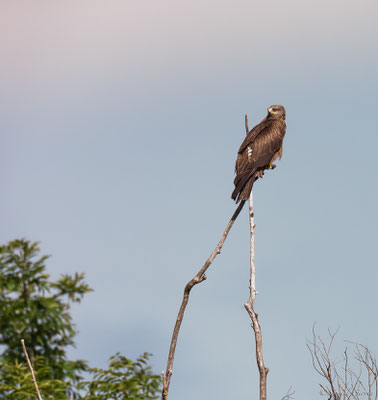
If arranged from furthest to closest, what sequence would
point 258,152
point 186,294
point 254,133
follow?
point 254,133
point 258,152
point 186,294

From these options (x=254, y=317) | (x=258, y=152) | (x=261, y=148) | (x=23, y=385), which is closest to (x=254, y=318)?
(x=254, y=317)

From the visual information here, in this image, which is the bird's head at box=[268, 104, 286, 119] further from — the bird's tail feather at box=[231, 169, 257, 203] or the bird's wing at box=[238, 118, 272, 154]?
the bird's tail feather at box=[231, 169, 257, 203]

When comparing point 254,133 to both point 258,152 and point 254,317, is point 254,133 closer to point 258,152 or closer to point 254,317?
point 258,152

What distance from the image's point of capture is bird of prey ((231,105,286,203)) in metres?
11.1

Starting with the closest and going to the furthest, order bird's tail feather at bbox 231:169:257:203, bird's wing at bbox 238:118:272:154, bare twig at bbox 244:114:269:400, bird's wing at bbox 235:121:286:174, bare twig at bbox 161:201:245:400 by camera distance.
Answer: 1. bare twig at bbox 161:201:245:400
2. bare twig at bbox 244:114:269:400
3. bird's tail feather at bbox 231:169:257:203
4. bird's wing at bbox 235:121:286:174
5. bird's wing at bbox 238:118:272:154

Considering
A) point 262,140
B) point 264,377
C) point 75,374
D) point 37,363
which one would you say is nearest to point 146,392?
point 37,363

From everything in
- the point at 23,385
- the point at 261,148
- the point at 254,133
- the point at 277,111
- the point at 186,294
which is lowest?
the point at 186,294

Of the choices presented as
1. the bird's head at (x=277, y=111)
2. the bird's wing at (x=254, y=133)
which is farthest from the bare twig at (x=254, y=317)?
the bird's head at (x=277, y=111)

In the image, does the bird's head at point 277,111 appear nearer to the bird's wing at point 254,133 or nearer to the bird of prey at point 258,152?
the bird of prey at point 258,152

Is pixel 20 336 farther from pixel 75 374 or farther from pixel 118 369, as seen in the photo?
pixel 118 369

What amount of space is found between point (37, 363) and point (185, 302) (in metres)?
12.1

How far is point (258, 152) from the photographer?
1216 centimetres

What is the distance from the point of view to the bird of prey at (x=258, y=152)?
11094 mm

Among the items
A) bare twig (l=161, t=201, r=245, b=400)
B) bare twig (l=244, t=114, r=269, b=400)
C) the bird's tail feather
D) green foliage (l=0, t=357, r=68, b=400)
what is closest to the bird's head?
the bird's tail feather
